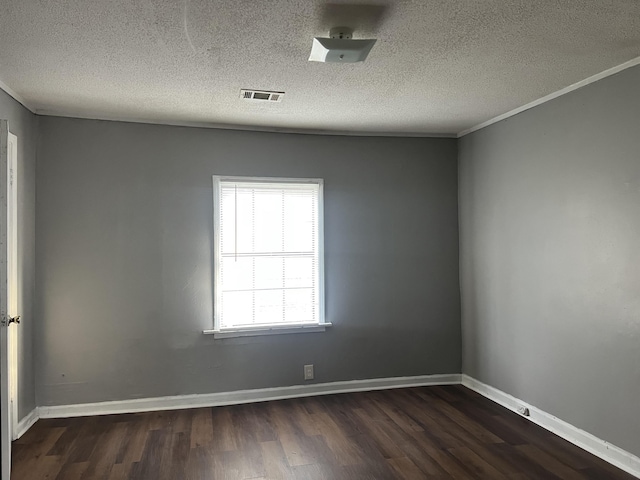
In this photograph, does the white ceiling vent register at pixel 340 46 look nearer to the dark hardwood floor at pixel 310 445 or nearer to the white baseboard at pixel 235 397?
the dark hardwood floor at pixel 310 445

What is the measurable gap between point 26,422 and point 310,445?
82.4 inches

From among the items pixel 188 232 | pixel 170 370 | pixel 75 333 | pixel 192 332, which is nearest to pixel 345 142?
pixel 188 232

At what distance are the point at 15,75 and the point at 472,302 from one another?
3955 millimetres

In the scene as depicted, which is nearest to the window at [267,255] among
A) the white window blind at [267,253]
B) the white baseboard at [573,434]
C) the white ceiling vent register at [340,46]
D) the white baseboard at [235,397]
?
the white window blind at [267,253]

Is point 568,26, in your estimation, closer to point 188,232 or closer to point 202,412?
point 188,232

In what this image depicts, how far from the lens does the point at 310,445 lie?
10.7 ft

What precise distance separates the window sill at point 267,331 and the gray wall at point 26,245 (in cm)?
130

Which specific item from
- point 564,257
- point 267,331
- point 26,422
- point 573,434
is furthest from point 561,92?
point 26,422

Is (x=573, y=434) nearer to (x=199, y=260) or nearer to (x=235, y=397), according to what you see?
(x=235, y=397)

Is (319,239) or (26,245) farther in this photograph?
(319,239)

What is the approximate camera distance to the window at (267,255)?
13.6 feet

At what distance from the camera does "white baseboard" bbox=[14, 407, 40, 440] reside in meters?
3.35

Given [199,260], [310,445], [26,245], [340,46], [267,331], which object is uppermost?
→ [340,46]

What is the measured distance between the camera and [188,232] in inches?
160
